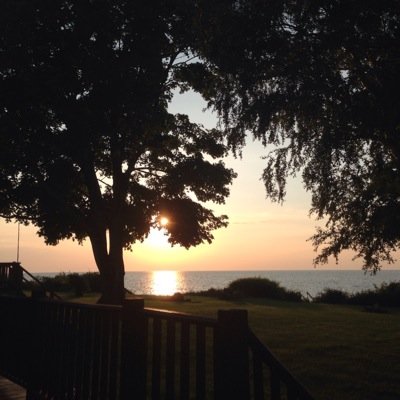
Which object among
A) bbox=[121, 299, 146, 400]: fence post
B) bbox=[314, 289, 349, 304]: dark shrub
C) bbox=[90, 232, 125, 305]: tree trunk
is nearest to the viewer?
bbox=[121, 299, 146, 400]: fence post

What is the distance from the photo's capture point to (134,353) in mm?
5113

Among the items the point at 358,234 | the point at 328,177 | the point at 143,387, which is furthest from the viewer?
the point at 358,234

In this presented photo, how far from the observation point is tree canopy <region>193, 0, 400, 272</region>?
32.5 ft

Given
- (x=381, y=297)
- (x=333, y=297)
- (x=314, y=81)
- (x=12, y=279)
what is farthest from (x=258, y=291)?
(x=314, y=81)

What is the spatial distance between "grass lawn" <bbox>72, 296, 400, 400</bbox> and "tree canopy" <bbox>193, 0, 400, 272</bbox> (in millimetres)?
4124

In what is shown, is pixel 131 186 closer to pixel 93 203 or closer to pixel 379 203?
pixel 93 203

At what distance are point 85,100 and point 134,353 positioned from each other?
17.6 m

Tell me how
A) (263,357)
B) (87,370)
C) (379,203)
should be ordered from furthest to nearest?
(379,203) → (87,370) → (263,357)

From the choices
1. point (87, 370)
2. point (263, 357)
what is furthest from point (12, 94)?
point (263, 357)

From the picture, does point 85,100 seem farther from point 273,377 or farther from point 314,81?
point 273,377

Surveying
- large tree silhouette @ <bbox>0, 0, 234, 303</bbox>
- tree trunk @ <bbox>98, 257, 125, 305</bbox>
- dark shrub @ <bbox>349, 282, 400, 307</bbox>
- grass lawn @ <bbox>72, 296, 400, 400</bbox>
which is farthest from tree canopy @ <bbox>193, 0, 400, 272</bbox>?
dark shrub @ <bbox>349, 282, 400, 307</bbox>

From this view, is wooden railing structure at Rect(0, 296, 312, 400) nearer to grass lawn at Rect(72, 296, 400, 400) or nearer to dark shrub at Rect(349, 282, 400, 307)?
grass lawn at Rect(72, 296, 400, 400)

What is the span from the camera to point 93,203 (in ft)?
75.7

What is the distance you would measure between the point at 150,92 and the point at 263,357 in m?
17.5
